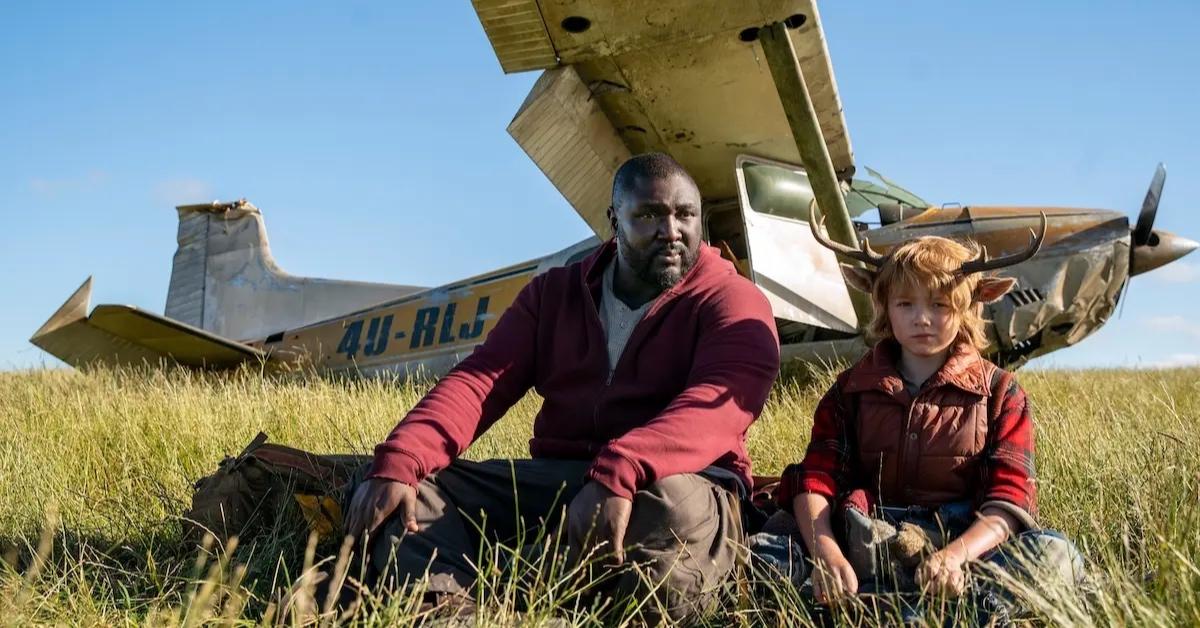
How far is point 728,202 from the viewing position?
736cm

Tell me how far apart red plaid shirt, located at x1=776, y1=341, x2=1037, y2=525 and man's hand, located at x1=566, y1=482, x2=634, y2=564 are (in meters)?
0.55

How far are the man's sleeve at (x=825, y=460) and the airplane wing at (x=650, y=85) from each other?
9.10ft

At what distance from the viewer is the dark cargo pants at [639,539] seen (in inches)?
91.6

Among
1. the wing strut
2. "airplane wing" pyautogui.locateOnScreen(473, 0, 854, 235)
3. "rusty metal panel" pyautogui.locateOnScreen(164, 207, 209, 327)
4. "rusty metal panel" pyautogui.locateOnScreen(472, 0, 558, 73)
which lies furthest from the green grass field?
"rusty metal panel" pyautogui.locateOnScreen(164, 207, 209, 327)

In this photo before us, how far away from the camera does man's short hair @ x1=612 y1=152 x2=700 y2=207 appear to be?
114 inches

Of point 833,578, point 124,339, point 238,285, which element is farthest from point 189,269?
point 833,578

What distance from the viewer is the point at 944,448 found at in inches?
98.0

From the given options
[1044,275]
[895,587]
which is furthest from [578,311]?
[1044,275]

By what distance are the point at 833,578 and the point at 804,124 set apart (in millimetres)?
3416

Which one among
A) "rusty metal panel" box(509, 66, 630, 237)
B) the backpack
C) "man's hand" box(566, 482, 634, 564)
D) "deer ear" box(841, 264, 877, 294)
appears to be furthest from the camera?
"rusty metal panel" box(509, 66, 630, 237)

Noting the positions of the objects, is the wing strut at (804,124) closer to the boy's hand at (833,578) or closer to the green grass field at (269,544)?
the green grass field at (269,544)

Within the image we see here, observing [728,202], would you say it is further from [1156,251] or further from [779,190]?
[1156,251]

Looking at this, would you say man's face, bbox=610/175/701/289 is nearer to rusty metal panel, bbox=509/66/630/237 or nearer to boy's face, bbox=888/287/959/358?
boy's face, bbox=888/287/959/358

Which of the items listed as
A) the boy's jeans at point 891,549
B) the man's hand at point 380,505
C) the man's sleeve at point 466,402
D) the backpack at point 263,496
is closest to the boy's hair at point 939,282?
the boy's jeans at point 891,549
